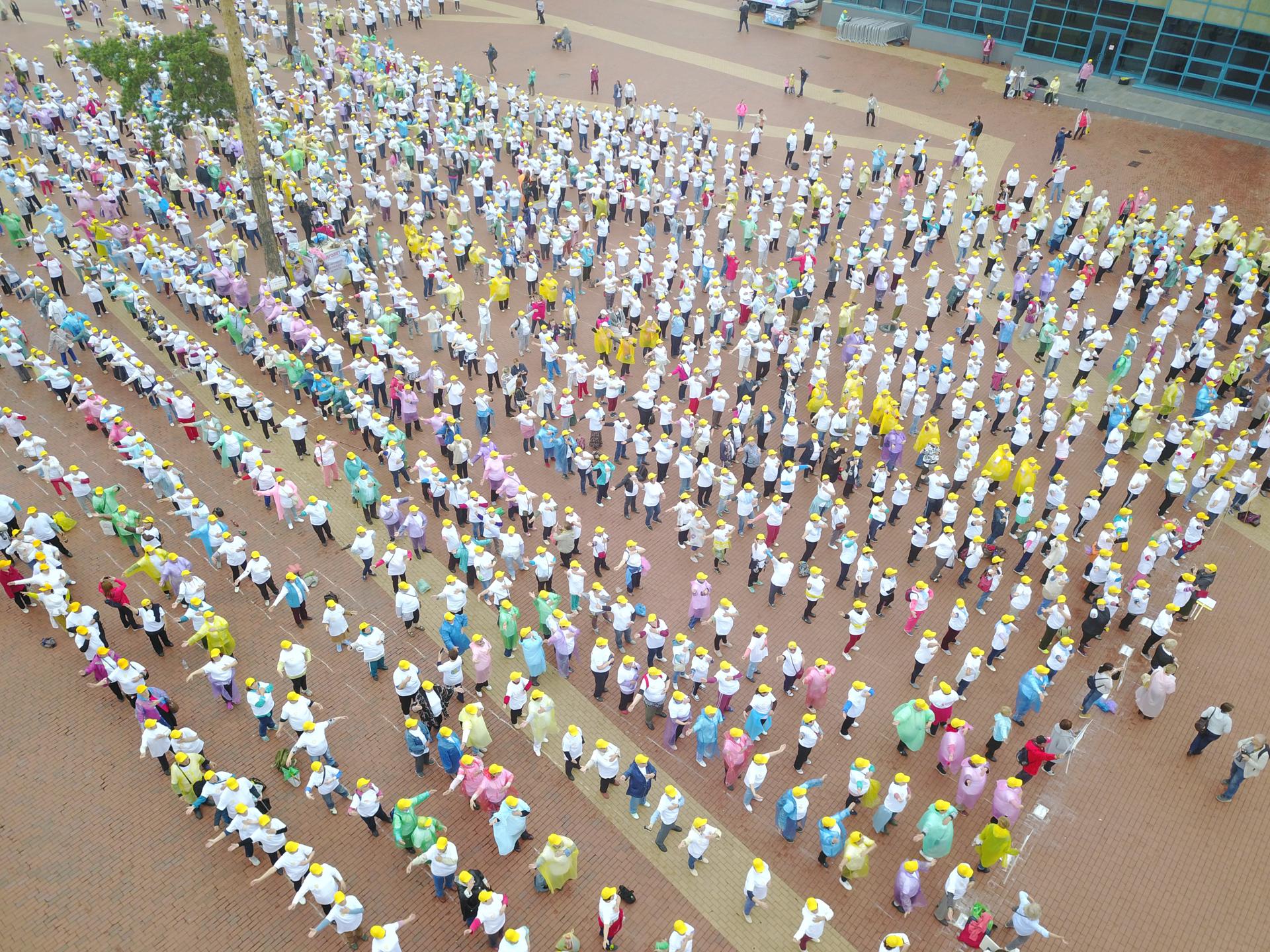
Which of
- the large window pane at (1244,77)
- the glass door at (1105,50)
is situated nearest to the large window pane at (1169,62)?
the glass door at (1105,50)

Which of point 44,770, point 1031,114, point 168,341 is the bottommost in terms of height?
point 44,770

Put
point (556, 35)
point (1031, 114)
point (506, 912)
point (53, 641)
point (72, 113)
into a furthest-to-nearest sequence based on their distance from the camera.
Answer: point (556, 35) < point (1031, 114) < point (72, 113) < point (53, 641) < point (506, 912)

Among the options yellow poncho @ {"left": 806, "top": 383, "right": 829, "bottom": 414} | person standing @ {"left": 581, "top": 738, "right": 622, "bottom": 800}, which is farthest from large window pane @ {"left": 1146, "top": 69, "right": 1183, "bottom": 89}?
person standing @ {"left": 581, "top": 738, "right": 622, "bottom": 800}

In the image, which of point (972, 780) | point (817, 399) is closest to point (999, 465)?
point (817, 399)

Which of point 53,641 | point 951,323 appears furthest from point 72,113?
point 951,323

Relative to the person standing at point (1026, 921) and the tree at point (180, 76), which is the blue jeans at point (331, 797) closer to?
the person standing at point (1026, 921)

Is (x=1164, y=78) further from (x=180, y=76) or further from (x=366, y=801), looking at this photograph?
(x=366, y=801)

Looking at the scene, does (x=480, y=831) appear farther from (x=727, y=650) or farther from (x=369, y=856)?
(x=727, y=650)
